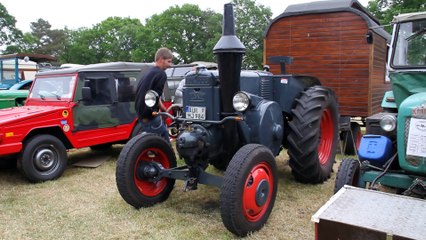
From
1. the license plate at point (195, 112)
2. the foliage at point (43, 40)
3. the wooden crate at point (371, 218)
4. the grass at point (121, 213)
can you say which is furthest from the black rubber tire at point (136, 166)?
the foliage at point (43, 40)

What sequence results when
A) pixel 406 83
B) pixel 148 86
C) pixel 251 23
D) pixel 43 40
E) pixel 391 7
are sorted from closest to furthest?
1. pixel 406 83
2. pixel 148 86
3. pixel 391 7
4. pixel 251 23
5. pixel 43 40

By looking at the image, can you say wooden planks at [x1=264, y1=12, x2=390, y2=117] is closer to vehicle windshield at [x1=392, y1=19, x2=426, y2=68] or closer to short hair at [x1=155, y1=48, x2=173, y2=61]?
vehicle windshield at [x1=392, y1=19, x2=426, y2=68]

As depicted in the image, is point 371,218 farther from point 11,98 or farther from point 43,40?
point 43,40

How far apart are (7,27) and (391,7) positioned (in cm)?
4157

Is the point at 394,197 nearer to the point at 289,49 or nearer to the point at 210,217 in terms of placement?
the point at 210,217

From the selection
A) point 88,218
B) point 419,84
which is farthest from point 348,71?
point 88,218

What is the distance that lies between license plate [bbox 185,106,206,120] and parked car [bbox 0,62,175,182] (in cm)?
239

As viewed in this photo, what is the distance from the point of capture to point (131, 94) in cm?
659

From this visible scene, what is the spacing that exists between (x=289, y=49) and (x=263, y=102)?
3290 mm

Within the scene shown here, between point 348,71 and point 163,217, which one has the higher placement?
point 348,71

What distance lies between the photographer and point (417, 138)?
298 cm

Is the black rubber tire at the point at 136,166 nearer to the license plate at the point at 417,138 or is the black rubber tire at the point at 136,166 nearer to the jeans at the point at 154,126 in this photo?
the jeans at the point at 154,126

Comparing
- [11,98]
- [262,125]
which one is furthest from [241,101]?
[11,98]

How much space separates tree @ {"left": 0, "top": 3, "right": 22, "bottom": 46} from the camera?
43594 millimetres
